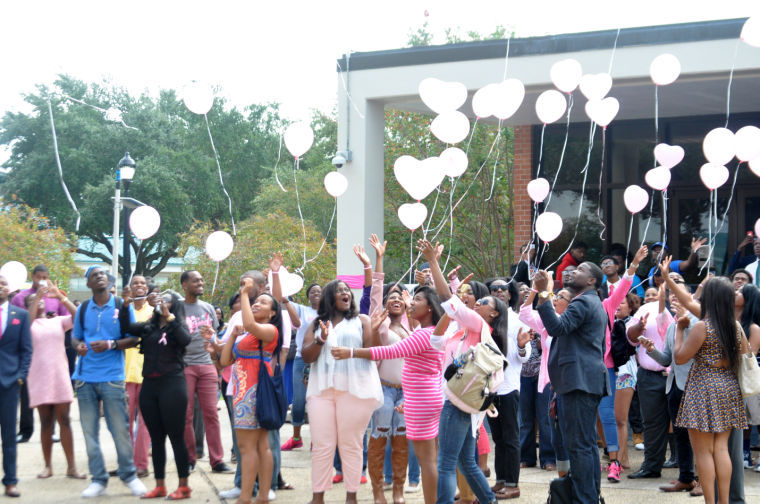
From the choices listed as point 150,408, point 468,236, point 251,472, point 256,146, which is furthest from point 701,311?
point 256,146

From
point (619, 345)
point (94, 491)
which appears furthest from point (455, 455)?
point (94, 491)

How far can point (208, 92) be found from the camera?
9.85 m

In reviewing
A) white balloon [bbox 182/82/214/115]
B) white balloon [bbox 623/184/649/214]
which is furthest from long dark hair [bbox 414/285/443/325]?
white balloon [bbox 623/184/649/214]

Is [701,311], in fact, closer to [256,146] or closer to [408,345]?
[408,345]

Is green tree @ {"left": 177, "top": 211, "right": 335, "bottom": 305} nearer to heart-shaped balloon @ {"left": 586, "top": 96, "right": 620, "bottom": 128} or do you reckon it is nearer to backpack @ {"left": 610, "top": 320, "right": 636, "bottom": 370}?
heart-shaped balloon @ {"left": 586, "top": 96, "right": 620, "bottom": 128}

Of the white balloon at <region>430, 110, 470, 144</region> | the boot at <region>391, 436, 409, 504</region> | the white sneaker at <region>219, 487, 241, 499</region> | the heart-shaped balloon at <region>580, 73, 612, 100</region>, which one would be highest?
the heart-shaped balloon at <region>580, 73, 612, 100</region>

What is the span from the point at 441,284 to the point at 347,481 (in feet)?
6.32

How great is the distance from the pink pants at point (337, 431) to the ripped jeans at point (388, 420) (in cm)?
39

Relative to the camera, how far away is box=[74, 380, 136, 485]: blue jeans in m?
7.98

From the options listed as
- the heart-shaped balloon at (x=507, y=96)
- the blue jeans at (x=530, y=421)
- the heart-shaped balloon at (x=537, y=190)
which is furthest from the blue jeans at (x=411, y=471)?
the heart-shaped balloon at (x=537, y=190)

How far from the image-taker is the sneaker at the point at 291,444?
10.2 metres

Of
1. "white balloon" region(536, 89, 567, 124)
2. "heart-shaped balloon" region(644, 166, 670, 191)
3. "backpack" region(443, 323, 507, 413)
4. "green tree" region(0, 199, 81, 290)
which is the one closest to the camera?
"backpack" region(443, 323, 507, 413)

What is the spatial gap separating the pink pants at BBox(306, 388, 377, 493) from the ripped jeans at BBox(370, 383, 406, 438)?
Result: 389 mm

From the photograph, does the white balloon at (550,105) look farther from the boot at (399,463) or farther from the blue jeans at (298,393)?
the boot at (399,463)
